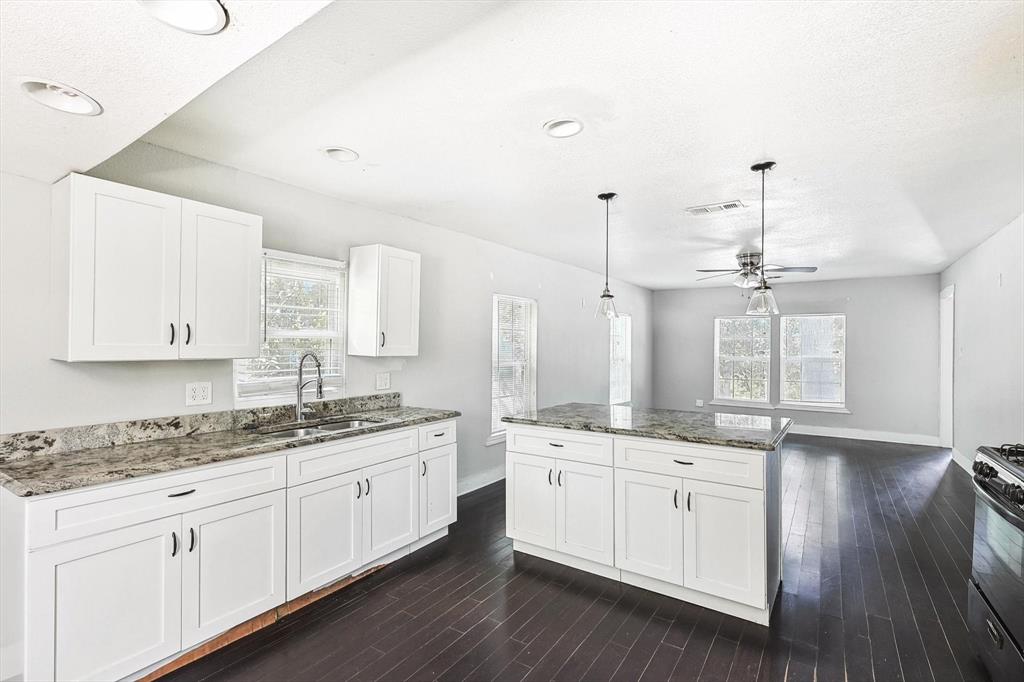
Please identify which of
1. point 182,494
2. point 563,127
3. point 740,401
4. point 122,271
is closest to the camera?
point 182,494

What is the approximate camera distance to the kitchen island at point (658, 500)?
8.23 feet

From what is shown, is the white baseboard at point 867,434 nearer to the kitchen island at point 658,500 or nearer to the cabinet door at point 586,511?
the kitchen island at point 658,500

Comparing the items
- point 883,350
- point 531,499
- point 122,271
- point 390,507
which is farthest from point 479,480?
point 883,350

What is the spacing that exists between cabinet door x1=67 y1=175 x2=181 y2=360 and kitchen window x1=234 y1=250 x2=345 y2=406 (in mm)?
652

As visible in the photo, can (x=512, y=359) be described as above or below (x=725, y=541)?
above

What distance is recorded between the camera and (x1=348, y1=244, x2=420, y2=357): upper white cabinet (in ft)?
11.5

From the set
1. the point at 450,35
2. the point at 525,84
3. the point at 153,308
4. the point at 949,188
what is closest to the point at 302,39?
the point at 450,35

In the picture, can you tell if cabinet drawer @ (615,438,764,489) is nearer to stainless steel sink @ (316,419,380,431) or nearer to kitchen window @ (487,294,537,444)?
stainless steel sink @ (316,419,380,431)

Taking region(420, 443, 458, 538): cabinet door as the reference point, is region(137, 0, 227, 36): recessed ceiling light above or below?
above

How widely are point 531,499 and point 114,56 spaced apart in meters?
2.92

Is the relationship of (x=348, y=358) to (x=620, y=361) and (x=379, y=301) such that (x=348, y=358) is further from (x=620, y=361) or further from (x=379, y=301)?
(x=620, y=361)

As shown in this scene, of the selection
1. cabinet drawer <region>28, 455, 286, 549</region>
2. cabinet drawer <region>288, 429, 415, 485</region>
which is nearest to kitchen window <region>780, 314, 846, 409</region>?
cabinet drawer <region>288, 429, 415, 485</region>

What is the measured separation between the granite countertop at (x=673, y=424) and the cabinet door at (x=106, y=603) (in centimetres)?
198

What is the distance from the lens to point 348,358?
361cm
